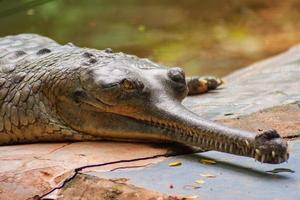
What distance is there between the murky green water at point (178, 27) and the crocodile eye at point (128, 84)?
449 centimetres

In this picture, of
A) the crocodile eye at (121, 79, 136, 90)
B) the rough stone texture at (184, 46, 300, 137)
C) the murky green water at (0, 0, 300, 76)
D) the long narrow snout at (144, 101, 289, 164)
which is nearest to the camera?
the long narrow snout at (144, 101, 289, 164)

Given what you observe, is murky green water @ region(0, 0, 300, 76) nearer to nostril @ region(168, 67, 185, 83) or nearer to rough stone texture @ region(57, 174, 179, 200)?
nostril @ region(168, 67, 185, 83)

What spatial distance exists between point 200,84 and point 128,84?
2134mm

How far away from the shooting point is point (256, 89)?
19.8 feet

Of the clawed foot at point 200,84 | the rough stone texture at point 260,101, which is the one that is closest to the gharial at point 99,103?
the rough stone texture at point 260,101

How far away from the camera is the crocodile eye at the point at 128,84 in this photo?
426 cm

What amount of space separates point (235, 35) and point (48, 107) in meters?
7.56

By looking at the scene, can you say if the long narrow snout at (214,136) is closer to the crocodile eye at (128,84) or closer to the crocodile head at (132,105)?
the crocodile head at (132,105)

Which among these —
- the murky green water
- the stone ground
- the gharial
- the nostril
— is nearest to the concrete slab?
the stone ground

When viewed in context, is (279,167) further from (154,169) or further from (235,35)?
(235,35)

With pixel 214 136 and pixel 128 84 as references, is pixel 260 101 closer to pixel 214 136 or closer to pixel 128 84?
pixel 128 84

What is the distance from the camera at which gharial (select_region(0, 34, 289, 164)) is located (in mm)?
3879

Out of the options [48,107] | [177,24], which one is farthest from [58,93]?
[177,24]

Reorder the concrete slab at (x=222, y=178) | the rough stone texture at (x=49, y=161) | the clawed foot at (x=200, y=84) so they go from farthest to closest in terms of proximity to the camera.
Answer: the clawed foot at (x=200, y=84) < the rough stone texture at (x=49, y=161) < the concrete slab at (x=222, y=178)
